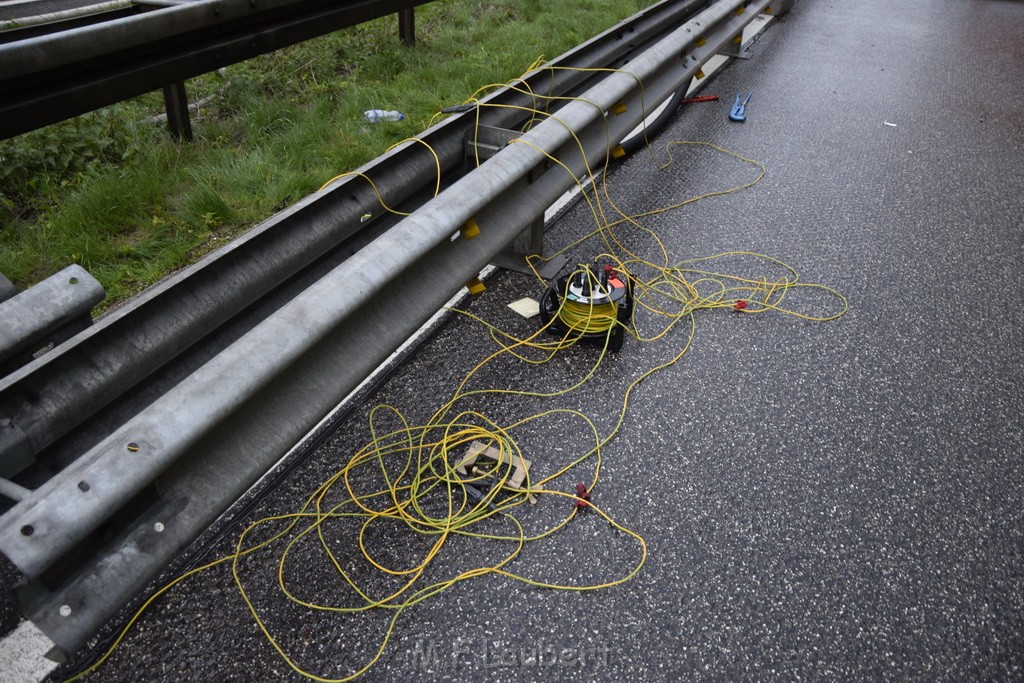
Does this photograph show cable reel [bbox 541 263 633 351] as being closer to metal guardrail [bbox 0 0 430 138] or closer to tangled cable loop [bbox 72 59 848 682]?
tangled cable loop [bbox 72 59 848 682]

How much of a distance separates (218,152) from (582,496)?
3.64 metres

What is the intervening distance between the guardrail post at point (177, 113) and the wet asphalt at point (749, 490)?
2730 mm

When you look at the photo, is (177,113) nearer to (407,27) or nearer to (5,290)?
(407,27)

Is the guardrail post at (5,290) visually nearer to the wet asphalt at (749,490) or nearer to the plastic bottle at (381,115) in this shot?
the wet asphalt at (749,490)

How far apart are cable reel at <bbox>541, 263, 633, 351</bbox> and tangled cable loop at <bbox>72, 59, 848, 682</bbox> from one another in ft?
0.03

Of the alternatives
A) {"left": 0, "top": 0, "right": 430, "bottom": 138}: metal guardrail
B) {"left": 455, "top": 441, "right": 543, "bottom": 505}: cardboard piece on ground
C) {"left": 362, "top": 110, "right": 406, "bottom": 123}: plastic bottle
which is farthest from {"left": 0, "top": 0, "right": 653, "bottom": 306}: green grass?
{"left": 455, "top": 441, "right": 543, "bottom": 505}: cardboard piece on ground

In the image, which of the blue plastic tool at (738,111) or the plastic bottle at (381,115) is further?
the blue plastic tool at (738,111)

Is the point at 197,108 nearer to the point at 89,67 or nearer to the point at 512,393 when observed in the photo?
the point at 89,67

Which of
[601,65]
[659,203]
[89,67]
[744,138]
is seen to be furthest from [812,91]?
[89,67]

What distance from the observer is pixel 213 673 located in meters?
2.15

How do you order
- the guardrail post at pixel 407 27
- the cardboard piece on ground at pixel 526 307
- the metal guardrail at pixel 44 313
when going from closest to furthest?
the metal guardrail at pixel 44 313 < the cardboard piece on ground at pixel 526 307 < the guardrail post at pixel 407 27

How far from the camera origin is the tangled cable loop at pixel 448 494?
2432 millimetres

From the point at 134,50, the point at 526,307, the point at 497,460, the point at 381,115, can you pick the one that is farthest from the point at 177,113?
the point at 497,460

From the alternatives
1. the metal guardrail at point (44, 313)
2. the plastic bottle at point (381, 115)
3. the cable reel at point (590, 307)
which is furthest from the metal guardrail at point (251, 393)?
the plastic bottle at point (381, 115)
